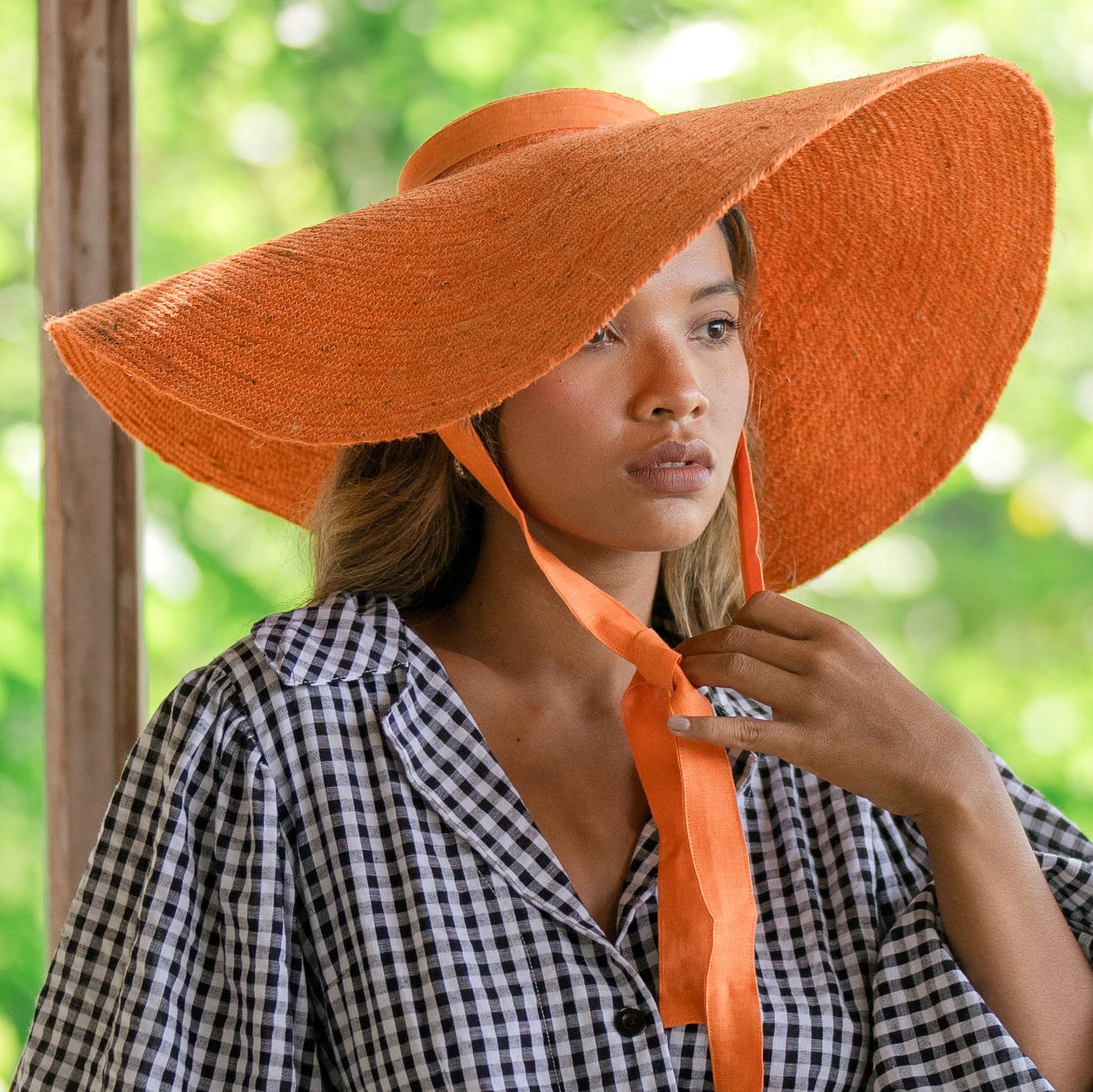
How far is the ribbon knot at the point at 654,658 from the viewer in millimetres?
1045

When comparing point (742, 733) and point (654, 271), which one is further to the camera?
point (742, 733)

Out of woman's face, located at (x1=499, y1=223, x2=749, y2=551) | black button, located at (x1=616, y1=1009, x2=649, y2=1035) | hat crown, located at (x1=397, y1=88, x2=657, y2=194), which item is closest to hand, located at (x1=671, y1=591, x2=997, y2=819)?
woman's face, located at (x1=499, y1=223, x2=749, y2=551)

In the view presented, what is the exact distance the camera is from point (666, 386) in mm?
1037

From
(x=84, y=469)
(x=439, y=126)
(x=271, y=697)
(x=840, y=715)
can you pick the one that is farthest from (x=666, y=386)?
(x=439, y=126)

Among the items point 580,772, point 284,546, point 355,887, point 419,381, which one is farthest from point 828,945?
point 284,546

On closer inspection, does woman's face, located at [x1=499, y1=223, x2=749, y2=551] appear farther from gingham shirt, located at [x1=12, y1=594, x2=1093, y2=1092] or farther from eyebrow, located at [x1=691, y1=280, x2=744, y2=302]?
gingham shirt, located at [x1=12, y1=594, x2=1093, y2=1092]

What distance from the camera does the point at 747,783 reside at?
121cm

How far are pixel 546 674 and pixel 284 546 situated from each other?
49 cm

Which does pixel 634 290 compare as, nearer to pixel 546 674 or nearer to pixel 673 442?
pixel 673 442

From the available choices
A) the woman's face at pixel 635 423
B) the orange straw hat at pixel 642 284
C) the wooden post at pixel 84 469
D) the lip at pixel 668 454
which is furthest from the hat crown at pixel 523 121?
the wooden post at pixel 84 469

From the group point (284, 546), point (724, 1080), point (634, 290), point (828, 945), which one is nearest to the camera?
point (634, 290)

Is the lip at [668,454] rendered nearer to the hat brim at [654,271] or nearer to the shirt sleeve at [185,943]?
the hat brim at [654,271]

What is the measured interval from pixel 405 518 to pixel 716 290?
375mm

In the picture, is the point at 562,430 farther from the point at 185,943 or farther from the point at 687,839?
the point at 185,943
